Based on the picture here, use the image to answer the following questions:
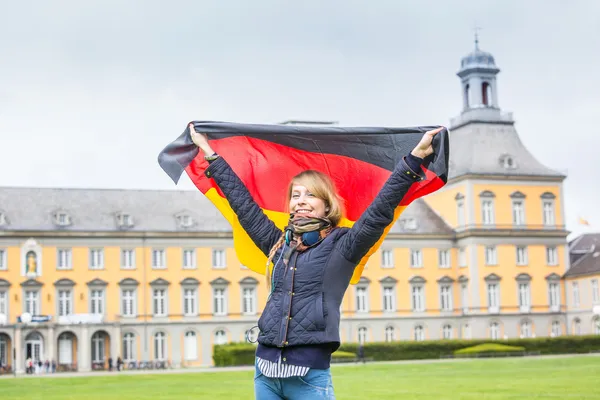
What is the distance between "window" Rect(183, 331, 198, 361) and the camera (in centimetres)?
6531

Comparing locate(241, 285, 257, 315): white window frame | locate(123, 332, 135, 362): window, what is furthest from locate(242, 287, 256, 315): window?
locate(123, 332, 135, 362): window

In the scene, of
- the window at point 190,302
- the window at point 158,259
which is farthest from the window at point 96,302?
the window at point 190,302

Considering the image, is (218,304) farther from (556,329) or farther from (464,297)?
(556,329)

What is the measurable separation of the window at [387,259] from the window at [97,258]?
1801cm

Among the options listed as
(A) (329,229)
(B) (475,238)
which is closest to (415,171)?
(A) (329,229)

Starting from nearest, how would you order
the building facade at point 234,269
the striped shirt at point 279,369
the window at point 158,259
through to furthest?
the striped shirt at point 279,369
the building facade at point 234,269
the window at point 158,259

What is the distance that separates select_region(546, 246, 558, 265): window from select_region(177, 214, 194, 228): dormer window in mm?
23341

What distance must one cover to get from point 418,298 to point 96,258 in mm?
20940

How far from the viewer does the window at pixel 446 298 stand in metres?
70.9

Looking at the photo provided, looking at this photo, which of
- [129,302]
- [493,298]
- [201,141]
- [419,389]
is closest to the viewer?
[201,141]

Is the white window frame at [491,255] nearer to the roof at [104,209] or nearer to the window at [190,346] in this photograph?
the roof at [104,209]

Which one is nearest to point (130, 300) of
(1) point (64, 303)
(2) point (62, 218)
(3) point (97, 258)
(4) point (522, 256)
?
(3) point (97, 258)

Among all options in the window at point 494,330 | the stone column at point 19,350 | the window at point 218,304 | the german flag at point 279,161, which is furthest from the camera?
the window at point 494,330

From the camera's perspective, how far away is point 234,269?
6712 cm
